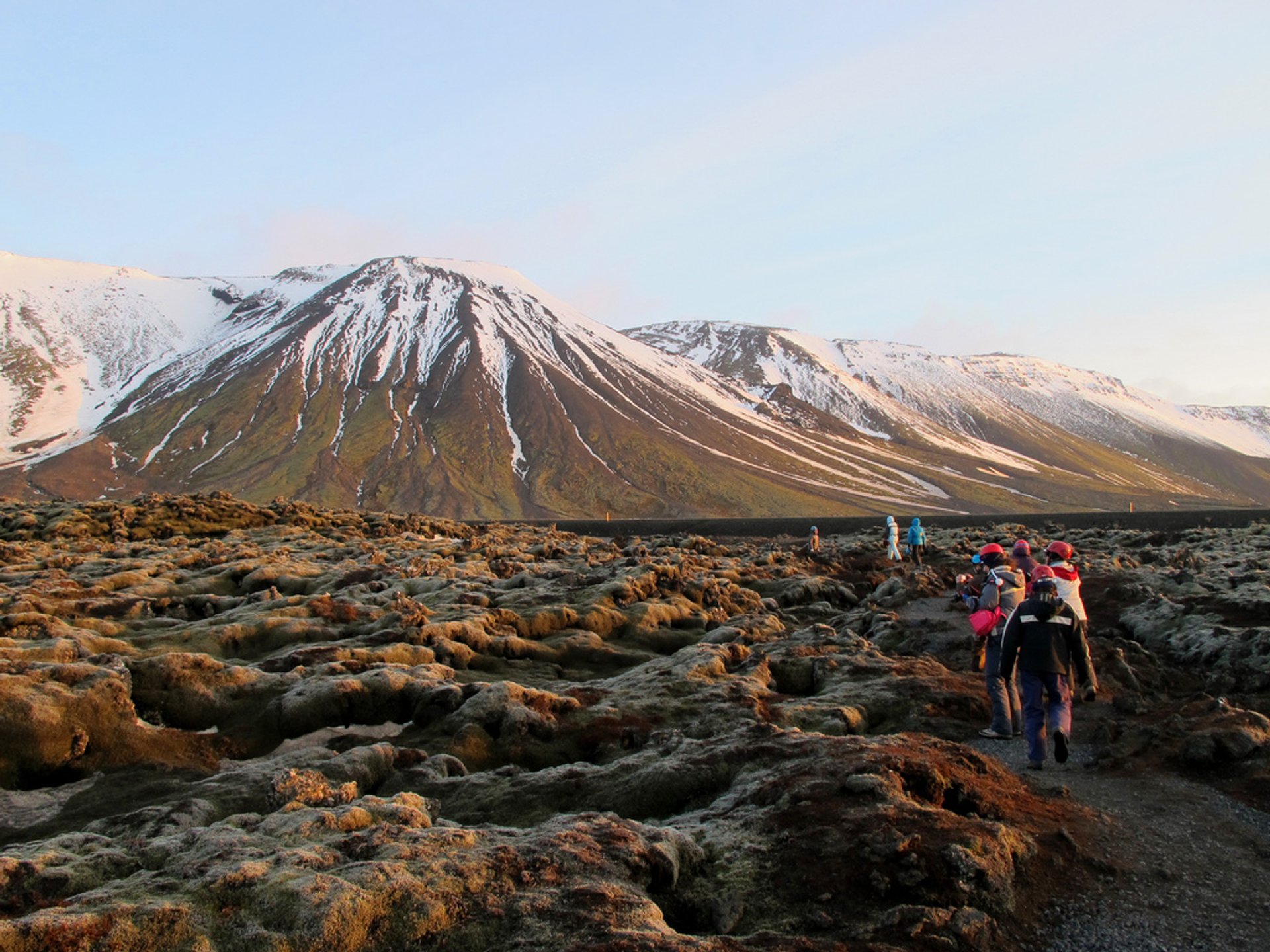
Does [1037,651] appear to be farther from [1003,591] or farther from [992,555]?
[992,555]

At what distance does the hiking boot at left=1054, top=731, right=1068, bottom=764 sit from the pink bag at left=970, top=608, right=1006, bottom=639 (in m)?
2.99

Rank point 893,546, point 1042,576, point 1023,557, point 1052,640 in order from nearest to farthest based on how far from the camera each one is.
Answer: point 1052,640 < point 1042,576 < point 1023,557 < point 893,546

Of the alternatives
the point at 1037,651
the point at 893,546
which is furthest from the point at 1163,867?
the point at 893,546

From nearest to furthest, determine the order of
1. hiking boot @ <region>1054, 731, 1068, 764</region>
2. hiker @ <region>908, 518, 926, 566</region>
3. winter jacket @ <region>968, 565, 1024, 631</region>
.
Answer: hiking boot @ <region>1054, 731, 1068, 764</region>
winter jacket @ <region>968, 565, 1024, 631</region>
hiker @ <region>908, 518, 926, 566</region>

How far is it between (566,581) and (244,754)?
13806mm

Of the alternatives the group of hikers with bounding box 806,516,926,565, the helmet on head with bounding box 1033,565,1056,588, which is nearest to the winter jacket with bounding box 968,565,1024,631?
the helmet on head with bounding box 1033,565,1056,588

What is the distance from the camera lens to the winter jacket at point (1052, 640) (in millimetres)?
11906

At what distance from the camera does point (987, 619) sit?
47.6 ft

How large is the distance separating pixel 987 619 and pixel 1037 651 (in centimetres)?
251

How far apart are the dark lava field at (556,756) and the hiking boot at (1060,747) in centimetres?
48

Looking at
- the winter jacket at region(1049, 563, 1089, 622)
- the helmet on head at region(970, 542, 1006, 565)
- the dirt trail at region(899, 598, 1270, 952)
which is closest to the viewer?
the dirt trail at region(899, 598, 1270, 952)

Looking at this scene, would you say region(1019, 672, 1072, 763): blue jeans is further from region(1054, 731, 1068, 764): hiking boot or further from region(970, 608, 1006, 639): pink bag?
region(970, 608, 1006, 639): pink bag

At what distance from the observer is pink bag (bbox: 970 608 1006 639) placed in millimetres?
14500

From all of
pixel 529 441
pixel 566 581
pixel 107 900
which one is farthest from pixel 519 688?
pixel 529 441
